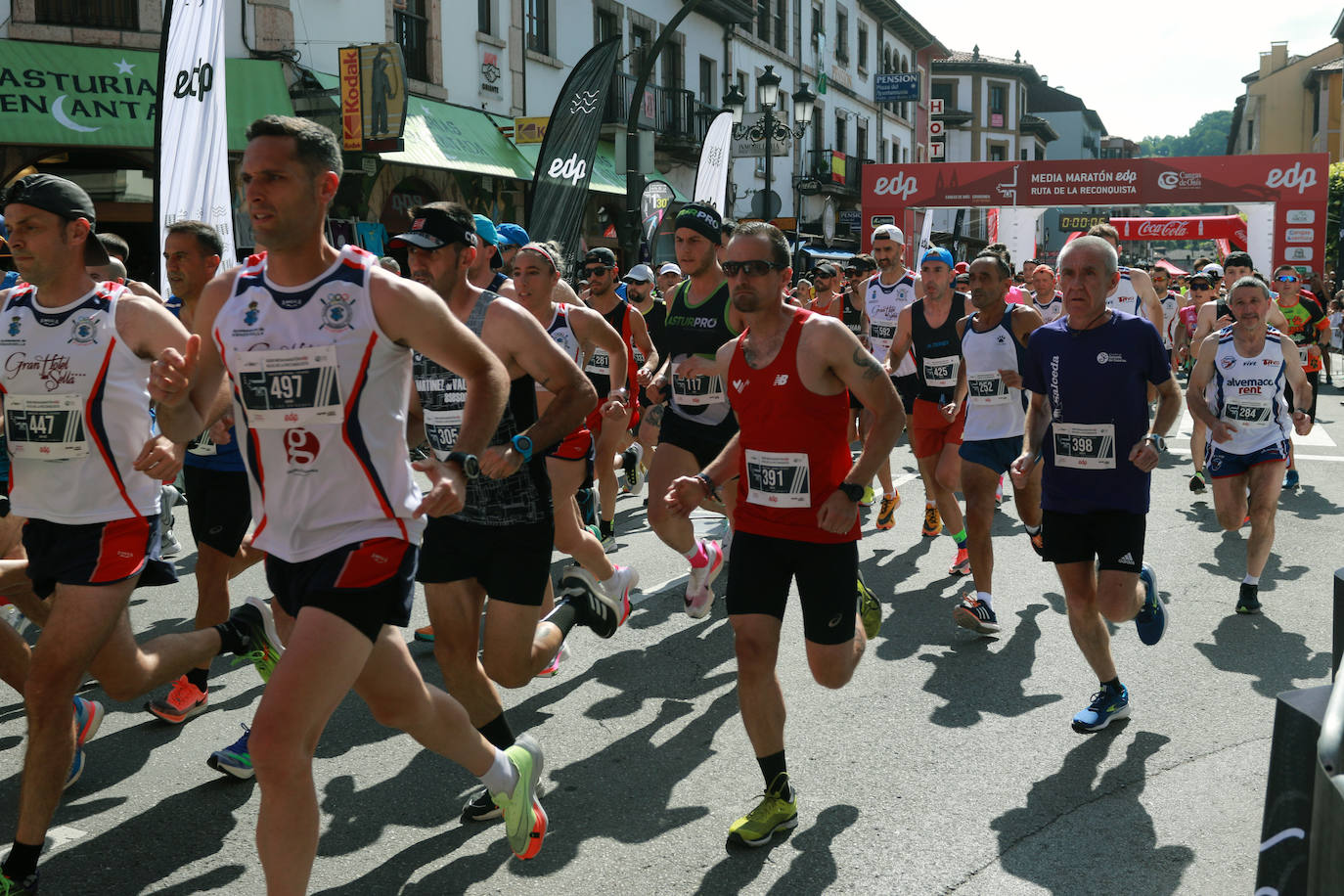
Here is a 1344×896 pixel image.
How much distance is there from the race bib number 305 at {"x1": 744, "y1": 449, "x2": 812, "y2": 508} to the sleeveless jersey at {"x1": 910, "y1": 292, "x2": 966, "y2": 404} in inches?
152

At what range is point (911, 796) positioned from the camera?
4152mm

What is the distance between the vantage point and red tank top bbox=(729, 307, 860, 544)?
4.07 metres

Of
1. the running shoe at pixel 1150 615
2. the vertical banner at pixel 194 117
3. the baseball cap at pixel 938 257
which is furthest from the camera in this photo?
the vertical banner at pixel 194 117

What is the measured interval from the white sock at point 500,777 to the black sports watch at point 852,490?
4.45 ft

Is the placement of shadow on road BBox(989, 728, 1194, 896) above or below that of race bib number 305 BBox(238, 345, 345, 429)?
below

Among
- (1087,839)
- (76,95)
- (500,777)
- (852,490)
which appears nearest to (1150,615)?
(1087,839)

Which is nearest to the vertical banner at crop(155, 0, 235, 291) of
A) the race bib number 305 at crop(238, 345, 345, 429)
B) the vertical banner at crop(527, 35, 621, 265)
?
the vertical banner at crop(527, 35, 621, 265)

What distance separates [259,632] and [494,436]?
1.20m

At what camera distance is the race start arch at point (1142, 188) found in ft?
87.0

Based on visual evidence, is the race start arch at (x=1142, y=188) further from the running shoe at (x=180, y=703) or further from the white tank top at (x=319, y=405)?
the white tank top at (x=319, y=405)

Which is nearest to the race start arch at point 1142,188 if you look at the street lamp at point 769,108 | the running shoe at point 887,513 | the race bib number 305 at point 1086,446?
the street lamp at point 769,108

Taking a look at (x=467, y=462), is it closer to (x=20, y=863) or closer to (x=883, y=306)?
(x=20, y=863)

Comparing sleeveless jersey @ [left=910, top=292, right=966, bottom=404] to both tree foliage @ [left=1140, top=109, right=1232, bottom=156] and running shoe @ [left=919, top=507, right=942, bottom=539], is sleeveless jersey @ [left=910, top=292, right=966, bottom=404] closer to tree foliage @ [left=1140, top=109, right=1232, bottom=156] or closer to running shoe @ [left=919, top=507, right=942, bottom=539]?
running shoe @ [left=919, top=507, right=942, bottom=539]

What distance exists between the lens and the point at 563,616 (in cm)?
476
